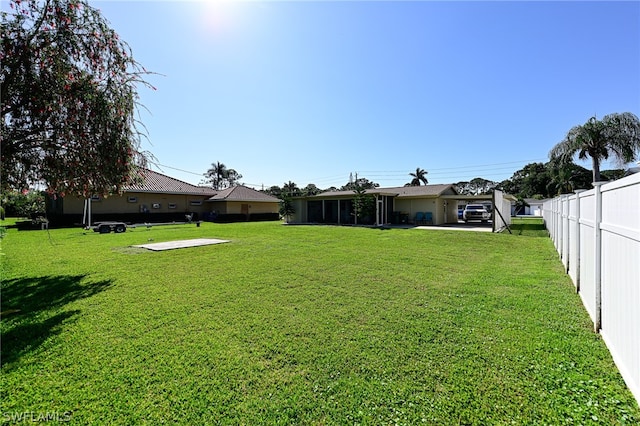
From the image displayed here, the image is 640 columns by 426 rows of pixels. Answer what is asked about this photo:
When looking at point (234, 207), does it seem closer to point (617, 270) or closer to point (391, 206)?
point (391, 206)

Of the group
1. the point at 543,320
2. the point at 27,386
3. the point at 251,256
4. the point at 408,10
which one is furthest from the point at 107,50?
the point at 543,320

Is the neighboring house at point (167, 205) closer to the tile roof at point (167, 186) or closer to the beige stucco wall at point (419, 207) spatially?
the tile roof at point (167, 186)

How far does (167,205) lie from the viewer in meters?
25.3

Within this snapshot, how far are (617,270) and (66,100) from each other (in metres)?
8.60

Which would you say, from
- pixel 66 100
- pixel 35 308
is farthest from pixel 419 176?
pixel 35 308

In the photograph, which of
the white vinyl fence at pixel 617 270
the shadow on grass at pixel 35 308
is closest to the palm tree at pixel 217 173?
the shadow on grass at pixel 35 308

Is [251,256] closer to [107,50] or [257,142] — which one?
[107,50]

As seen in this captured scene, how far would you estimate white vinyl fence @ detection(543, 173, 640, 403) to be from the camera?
213 cm

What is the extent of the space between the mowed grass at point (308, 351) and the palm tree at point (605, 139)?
1714cm

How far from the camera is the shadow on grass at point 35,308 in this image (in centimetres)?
322

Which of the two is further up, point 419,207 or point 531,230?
point 419,207

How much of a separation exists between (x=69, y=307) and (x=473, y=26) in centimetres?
1263

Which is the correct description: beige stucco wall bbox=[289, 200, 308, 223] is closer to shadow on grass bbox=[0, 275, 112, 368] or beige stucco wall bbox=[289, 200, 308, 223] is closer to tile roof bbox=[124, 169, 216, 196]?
tile roof bbox=[124, 169, 216, 196]

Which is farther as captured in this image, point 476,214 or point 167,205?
point 167,205
